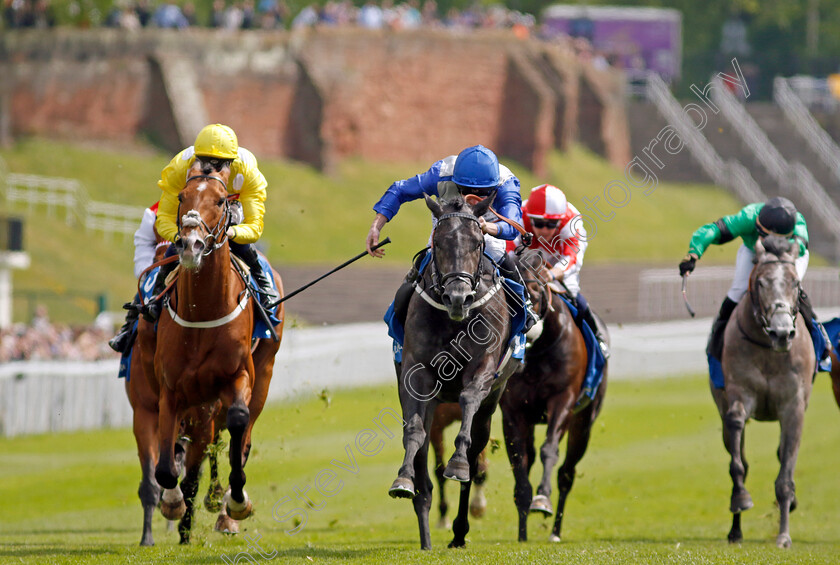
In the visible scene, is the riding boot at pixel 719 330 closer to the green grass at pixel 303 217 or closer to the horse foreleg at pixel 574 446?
the horse foreleg at pixel 574 446

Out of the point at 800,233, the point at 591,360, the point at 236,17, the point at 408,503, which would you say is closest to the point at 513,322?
the point at 591,360

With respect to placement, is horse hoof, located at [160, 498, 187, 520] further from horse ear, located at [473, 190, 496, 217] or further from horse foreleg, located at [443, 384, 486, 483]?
horse ear, located at [473, 190, 496, 217]

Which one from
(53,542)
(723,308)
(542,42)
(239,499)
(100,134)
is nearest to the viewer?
(239,499)

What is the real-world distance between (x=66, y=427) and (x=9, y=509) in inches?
204

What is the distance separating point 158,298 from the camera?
8.73 m

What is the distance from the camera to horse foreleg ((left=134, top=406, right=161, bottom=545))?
Result: 9.17m

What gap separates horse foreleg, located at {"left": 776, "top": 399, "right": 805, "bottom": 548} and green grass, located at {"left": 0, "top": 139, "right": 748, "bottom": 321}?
15.5m

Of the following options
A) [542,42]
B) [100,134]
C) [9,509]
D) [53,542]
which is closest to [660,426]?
[9,509]

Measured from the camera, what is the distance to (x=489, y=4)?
60000mm

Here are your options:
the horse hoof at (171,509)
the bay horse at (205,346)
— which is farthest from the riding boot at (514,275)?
the horse hoof at (171,509)

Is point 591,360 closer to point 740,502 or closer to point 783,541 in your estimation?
point 740,502

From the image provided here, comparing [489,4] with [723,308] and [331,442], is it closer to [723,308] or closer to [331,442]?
[331,442]

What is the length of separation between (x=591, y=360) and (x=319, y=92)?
31.0 metres

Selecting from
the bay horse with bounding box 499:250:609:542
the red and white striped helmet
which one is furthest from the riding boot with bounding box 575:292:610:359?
the red and white striped helmet
